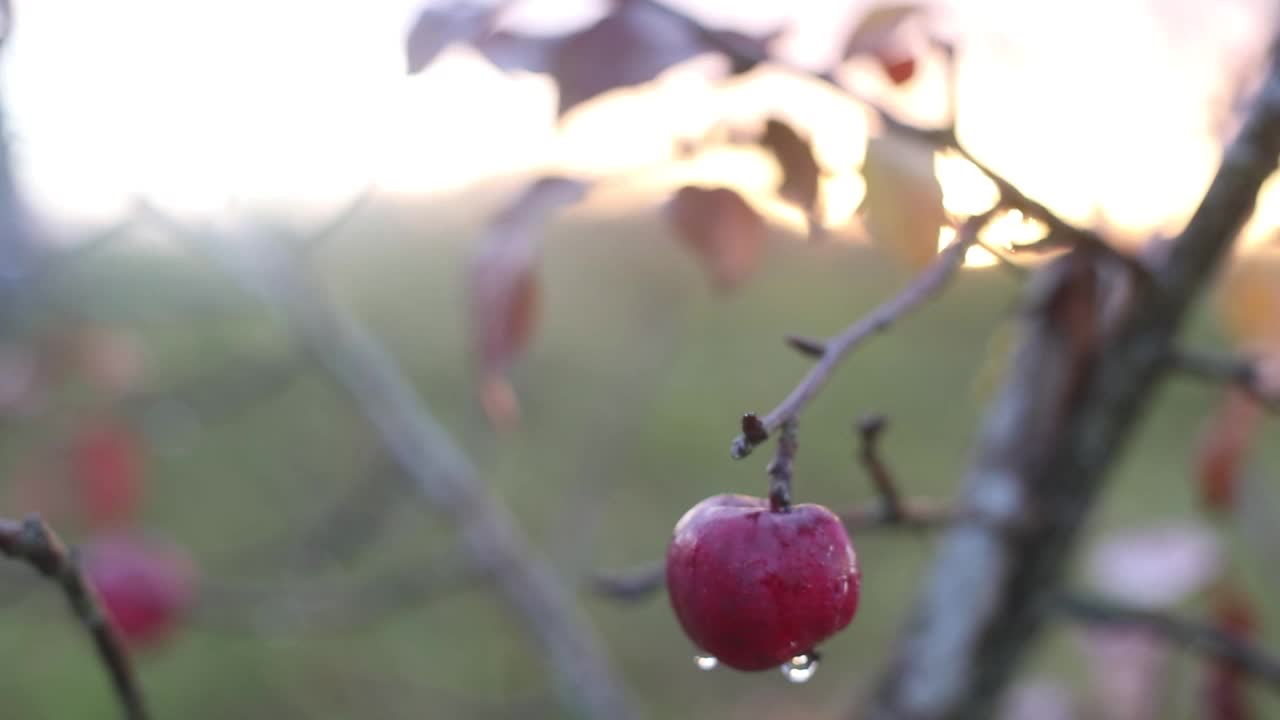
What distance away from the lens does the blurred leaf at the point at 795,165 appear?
1.64 feet

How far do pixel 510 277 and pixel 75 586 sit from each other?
0.26 metres

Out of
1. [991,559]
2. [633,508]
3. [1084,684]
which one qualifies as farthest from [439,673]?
[991,559]

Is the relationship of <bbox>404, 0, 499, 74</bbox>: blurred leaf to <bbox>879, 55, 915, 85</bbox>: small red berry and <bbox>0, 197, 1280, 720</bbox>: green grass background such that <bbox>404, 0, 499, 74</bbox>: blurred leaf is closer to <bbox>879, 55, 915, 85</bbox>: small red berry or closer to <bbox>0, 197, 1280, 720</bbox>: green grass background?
<bbox>879, 55, 915, 85</bbox>: small red berry

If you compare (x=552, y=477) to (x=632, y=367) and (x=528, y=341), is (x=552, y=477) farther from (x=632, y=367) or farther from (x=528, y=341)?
(x=528, y=341)

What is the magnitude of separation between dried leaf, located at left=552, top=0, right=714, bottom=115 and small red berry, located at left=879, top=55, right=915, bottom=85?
0.10 metres

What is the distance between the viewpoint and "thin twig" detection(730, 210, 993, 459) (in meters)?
0.29

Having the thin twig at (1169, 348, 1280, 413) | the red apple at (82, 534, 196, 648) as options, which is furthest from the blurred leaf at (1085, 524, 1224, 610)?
the red apple at (82, 534, 196, 648)

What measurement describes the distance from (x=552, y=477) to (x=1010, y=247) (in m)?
2.67

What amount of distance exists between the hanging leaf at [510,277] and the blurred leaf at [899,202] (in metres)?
0.14

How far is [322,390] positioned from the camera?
3.53 meters

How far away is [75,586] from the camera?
353 mm

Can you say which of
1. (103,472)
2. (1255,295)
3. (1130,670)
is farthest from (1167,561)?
(103,472)

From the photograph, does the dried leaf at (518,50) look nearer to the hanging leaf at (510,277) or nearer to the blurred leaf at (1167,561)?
the hanging leaf at (510,277)

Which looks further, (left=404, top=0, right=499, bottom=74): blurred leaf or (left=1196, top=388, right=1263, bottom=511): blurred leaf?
(left=1196, top=388, right=1263, bottom=511): blurred leaf
